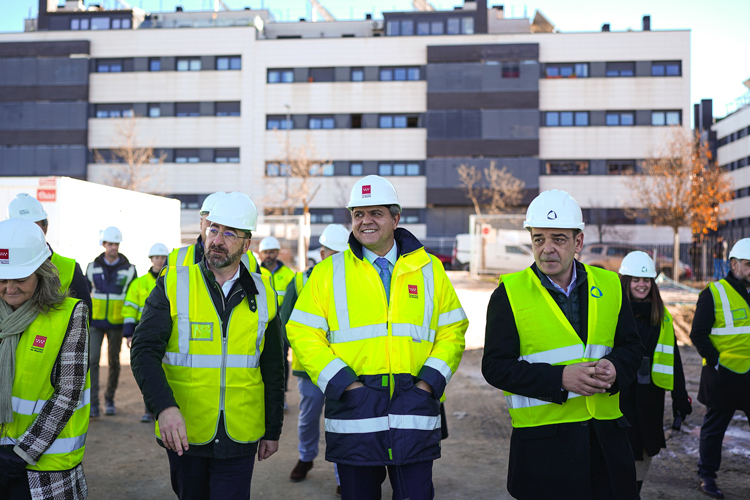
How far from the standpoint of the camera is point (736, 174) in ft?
181

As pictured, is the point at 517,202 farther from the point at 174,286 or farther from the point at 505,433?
the point at 174,286

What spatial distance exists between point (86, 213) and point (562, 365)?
1282 centimetres

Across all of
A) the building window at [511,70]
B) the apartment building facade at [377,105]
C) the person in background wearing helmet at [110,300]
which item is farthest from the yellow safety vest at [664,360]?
the building window at [511,70]

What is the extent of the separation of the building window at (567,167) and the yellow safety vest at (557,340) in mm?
42037

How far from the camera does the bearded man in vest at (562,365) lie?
3.17 meters

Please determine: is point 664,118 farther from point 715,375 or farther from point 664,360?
point 664,360

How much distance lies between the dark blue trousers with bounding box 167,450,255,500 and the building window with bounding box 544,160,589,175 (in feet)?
140

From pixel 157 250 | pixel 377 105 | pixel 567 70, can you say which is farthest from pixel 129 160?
pixel 157 250

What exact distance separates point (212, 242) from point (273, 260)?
5.55 metres

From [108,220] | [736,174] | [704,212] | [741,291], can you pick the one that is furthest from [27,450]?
[736,174]

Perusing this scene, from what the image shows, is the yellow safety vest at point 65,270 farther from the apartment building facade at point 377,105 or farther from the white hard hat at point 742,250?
the apartment building facade at point 377,105

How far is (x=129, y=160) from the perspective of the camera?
4141 centimetres

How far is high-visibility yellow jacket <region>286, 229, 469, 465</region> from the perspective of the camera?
3.05 meters

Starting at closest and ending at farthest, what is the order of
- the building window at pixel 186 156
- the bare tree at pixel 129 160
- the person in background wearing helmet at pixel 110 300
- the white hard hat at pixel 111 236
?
the person in background wearing helmet at pixel 110 300 → the white hard hat at pixel 111 236 → the bare tree at pixel 129 160 → the building window at pixel 186 156
